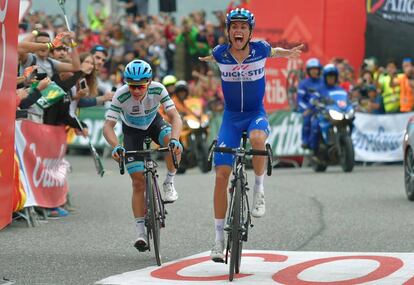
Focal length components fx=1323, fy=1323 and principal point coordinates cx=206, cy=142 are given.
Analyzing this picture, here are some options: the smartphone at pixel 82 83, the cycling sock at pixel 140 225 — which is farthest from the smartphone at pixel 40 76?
the cycling sock at pixel 140 225

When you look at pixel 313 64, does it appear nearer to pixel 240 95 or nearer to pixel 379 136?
pixel 379 136

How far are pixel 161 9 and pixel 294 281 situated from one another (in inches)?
765

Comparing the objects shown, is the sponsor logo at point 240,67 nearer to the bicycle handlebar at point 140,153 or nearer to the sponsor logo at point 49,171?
the bicycle handlebar at point 140,153

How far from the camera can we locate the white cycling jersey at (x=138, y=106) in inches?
462

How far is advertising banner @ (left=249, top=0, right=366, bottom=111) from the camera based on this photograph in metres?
26.2

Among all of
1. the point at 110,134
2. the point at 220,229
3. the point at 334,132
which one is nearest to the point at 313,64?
the point at 334,132

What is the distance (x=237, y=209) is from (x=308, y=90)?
1404 centimetres

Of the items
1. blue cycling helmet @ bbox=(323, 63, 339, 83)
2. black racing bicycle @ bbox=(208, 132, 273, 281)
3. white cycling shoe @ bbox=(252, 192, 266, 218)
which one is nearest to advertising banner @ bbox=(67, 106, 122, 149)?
blue cycling helmet @ bbox=(323, 63, 339, 83)

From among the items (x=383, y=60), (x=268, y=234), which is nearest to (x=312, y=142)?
(x=383, y=60)

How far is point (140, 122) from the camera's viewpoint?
1204 centimetres

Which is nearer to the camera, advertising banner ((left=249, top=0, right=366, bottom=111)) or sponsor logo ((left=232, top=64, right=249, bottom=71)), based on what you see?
sponsor logo ((left=232, top=64, right=249, bottom=71))

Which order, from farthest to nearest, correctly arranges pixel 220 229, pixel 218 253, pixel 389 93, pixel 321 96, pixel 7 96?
pixel 389 93 < pixel 321 96 < pixel 220 229 < pixel 218 253 < pixel 7 96

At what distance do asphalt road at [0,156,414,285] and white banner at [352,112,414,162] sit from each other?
4645mm

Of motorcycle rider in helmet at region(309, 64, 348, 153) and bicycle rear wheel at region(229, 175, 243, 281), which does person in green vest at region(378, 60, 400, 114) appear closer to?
motorcycle rider in helmet at region(309, 64, 348, 153)
